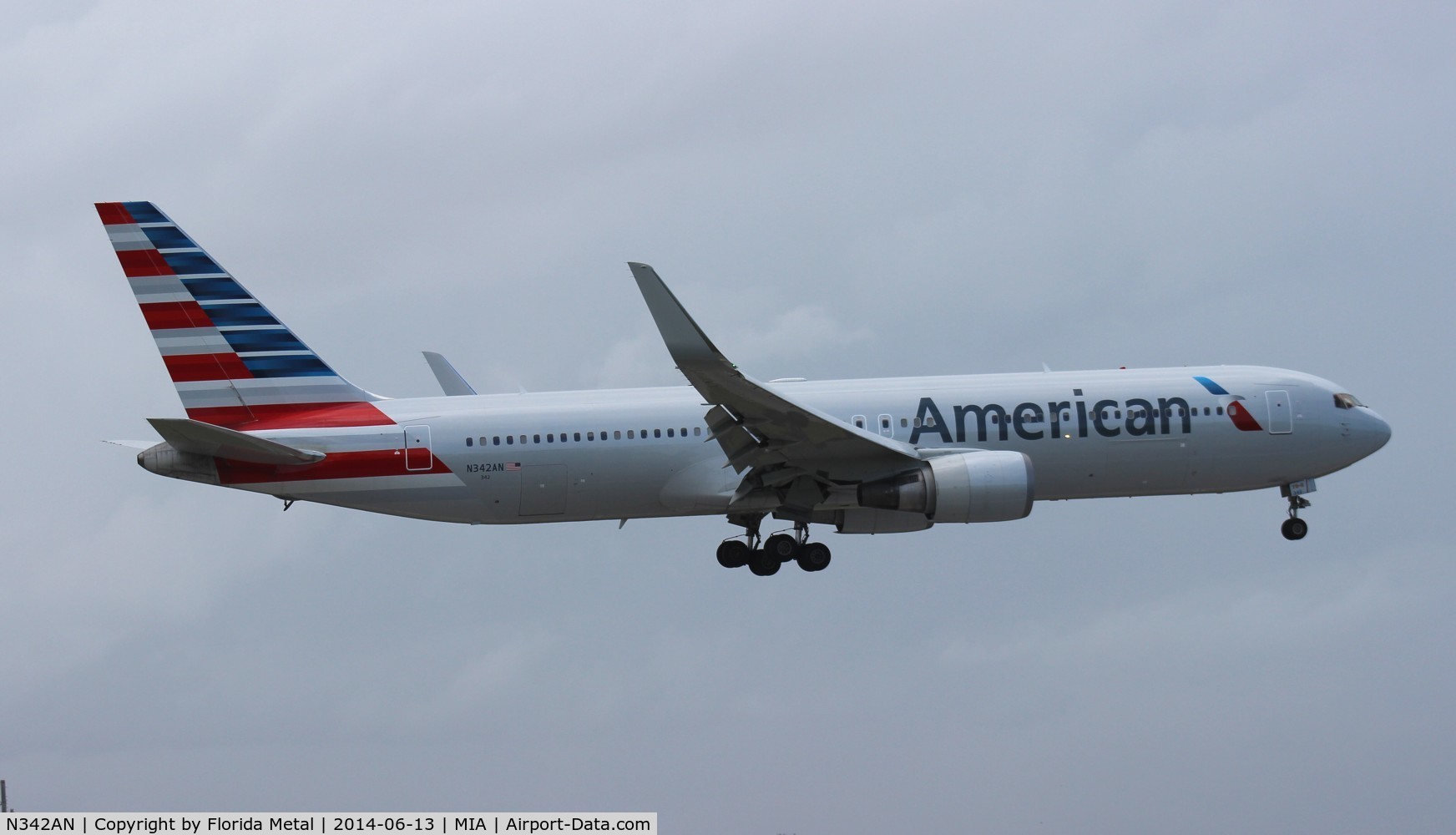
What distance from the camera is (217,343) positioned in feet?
134

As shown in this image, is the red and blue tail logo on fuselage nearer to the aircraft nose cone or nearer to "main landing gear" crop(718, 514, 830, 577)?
the aircraft nose cone

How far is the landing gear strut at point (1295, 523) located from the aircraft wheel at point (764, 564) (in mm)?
13157

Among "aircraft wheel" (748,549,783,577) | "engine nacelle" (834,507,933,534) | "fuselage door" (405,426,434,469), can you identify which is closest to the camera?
"fuselage door" (405,426,434,469)

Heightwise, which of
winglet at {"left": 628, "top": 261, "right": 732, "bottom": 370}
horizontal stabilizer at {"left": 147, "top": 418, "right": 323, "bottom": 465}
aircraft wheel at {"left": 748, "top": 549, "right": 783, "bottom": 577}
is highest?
winglet at {"left": 628, "top": 261, "right": 732, "bottom": 370}

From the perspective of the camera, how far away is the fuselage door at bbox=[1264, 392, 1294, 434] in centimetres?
4166

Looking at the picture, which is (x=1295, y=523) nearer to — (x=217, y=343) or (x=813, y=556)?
(x=813, y=556)

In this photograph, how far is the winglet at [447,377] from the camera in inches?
1822

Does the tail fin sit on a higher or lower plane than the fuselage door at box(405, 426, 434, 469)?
higher

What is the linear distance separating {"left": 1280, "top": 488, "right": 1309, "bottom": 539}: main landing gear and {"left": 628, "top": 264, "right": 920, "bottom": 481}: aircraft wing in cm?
1105

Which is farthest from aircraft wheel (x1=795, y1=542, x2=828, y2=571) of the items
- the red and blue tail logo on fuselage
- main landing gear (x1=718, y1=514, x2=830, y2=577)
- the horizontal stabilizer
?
the horizontal stabilizer

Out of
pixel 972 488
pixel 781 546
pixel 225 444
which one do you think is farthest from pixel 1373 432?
pixel 225 444

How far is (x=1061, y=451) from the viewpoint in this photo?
1582 inches

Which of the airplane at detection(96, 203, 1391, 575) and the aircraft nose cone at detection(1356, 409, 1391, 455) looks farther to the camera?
the aircraft nose cone at detection(1356, 409, 1391, 455)

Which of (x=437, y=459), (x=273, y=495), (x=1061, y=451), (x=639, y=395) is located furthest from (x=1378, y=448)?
(x=273, y=495)
